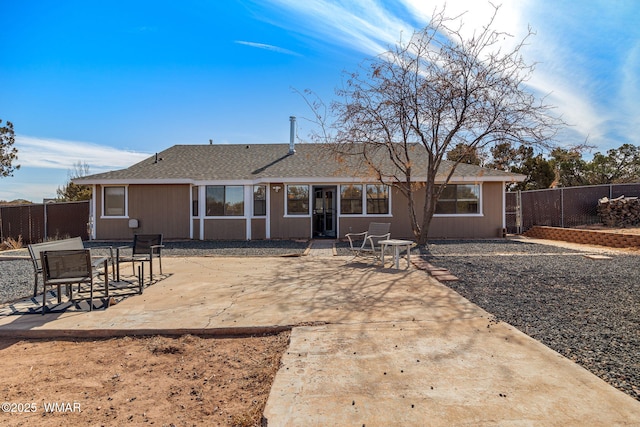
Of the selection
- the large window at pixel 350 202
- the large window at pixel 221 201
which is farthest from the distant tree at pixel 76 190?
the large window at pixel 350 202

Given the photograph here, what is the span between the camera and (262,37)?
11164mm

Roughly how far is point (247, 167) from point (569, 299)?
13.2 metres

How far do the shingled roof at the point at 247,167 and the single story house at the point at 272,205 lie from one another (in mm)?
57

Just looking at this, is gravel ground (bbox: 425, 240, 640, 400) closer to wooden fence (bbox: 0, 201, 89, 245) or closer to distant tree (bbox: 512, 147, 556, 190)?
wooden fence (bbox: 0, 201, 89, 245)

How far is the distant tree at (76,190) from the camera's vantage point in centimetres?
2206

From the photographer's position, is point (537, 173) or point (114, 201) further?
point (537, 173)

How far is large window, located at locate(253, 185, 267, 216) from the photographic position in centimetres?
1439

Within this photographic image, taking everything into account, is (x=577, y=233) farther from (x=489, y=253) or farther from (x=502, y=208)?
(x=489, y=253)

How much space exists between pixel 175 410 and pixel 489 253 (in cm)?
942

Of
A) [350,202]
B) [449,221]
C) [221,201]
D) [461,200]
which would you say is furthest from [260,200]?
[461,200]

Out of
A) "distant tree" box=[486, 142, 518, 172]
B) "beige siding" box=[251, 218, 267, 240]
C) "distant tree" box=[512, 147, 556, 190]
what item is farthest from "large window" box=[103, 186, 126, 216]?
"distant tree" box=[512, 147, 556, 190]

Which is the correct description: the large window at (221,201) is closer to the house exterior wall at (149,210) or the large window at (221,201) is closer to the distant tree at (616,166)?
the house exterior wall at (149,210)

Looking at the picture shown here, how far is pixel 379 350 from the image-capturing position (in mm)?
3191

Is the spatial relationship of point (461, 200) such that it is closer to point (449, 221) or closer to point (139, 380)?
point (449, 221)
